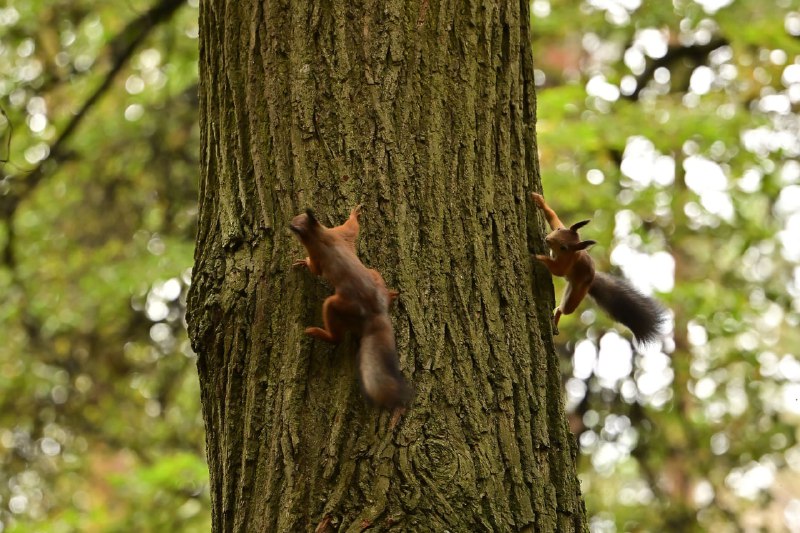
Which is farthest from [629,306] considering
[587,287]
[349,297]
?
[349,297]

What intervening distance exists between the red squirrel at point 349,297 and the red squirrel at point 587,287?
20.0 inches

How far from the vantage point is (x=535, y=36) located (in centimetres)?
775

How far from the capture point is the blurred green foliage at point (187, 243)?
Answer: 6258mm

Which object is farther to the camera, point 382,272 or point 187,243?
point 187,243

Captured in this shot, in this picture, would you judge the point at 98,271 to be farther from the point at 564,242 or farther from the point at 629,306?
the point at 564,242

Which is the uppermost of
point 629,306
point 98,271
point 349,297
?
point 349,297

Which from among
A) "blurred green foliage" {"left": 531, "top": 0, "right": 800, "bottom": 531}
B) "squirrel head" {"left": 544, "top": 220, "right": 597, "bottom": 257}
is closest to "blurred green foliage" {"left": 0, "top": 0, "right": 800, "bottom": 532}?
"blurred green foliage" {"left": 531, "top": 0, "right": 800, "bottom": 531}

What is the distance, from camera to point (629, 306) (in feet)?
9.34

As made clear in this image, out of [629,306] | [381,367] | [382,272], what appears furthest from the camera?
[629,306]

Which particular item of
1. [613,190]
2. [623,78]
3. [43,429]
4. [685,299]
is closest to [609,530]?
[685,299]

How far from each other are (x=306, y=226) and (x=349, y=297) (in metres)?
0.19

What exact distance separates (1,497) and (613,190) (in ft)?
20.6

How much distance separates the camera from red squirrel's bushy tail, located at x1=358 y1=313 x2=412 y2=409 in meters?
1.88

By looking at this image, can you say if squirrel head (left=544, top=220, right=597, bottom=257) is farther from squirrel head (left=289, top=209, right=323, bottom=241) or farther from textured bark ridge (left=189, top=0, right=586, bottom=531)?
squirrel head (left=289, top=209, right=323, bottom=241)
